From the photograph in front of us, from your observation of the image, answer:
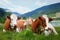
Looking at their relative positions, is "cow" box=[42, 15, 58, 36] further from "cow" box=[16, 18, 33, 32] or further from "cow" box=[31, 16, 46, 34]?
"cow" box=[16, 18, 33, 32]

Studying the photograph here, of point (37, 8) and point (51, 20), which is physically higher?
point (37, 8)

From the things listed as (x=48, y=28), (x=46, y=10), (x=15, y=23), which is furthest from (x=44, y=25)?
(x=15, y=23)

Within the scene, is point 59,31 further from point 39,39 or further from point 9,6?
point 9,6

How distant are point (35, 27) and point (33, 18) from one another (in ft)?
→ 0.30

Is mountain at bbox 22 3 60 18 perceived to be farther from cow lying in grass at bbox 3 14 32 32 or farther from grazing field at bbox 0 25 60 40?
grazing field at bbox 0 25 60 40

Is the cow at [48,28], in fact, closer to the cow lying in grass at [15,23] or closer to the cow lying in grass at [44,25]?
the cow lying in grass at [44,25]

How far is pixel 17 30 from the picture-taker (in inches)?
74.4

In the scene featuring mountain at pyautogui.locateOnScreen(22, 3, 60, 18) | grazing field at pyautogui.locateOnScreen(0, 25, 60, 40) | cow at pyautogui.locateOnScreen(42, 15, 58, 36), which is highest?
mountain at pyautogui.locateOnScreen(22, 3, 60, 18)

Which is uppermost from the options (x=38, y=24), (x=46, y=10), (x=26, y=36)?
(x=46, y=10)

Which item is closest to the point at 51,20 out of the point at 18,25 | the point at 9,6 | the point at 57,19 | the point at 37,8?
the point at 57,19

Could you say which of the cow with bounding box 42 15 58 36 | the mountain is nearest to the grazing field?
the cow with bounding box 42 15 58 36

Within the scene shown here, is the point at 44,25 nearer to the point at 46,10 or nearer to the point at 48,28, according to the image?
the point at 48,28

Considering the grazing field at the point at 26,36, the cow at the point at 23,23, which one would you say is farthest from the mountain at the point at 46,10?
the grazing field at the point at 26,36

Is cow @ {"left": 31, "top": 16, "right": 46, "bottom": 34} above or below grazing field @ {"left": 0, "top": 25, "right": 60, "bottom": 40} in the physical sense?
above
